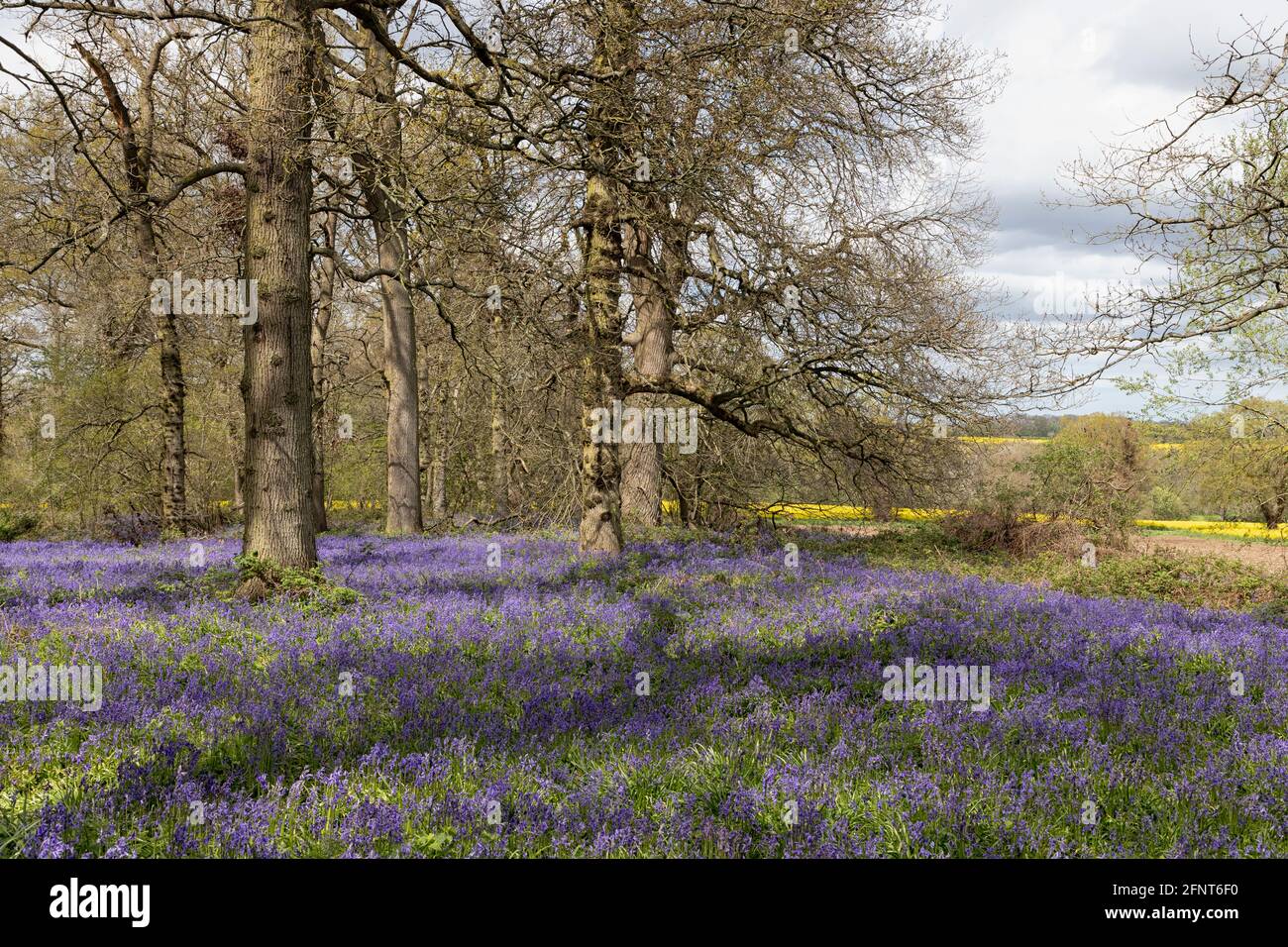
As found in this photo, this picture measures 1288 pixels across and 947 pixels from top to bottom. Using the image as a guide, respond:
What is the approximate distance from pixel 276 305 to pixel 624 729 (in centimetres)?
653

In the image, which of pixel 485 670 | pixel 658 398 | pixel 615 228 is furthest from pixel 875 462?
pixel 485 670

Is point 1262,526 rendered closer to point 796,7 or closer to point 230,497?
point 796,7

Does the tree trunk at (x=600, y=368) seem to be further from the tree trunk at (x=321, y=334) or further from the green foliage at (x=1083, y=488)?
the green foliage at (x=1083, y=488)

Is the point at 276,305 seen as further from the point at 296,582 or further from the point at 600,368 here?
the point at 600,368

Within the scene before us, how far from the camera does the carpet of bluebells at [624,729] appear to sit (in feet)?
11.3

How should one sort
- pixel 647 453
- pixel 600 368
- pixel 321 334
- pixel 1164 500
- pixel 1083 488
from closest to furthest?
pixel 600 368 < pixel 647 453 < pixel 1083 488 < pixel 321 334 < pixel 1164 500

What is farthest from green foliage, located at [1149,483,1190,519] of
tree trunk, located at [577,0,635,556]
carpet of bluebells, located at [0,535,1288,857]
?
carpet of bluebells, located at [0,535,1288,857]

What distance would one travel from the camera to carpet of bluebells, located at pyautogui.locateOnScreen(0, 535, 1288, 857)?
3.45 m

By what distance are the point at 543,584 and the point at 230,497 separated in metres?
31.2

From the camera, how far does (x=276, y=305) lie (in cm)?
875

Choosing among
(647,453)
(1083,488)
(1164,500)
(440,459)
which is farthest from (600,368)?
(1164,500)

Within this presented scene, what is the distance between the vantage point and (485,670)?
5801mm

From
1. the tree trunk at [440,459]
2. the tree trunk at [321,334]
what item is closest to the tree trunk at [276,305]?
the tree trunk at [321,334]

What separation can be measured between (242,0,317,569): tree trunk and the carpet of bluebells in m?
1.06
